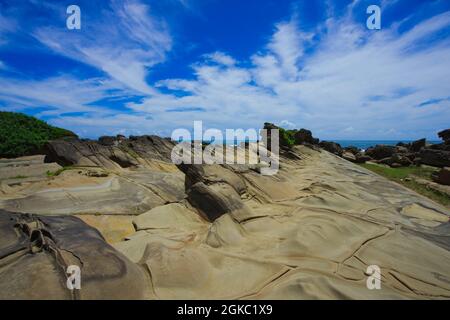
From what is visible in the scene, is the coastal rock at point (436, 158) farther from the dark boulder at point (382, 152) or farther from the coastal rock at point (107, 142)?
the coastal rock at point (107, 142)

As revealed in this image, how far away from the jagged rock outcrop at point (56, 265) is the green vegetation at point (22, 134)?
61.7 ft

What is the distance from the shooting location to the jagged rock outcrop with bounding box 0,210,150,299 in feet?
11.1

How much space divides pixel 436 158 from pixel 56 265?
30.8 meters

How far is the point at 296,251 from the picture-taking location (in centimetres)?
519

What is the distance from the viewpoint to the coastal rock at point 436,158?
971 inches

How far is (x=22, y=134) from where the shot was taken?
2180cm

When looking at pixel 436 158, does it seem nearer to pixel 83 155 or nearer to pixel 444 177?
pixel 444 177

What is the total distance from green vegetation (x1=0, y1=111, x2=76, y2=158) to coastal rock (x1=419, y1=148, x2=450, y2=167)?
32.9m

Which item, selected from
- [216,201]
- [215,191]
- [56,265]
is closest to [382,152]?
[215,191]

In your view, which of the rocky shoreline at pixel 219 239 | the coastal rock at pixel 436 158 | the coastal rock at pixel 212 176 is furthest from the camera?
the coastal rock at pixel 436 158

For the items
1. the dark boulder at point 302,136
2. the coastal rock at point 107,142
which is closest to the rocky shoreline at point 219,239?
the coastal rock at point 107,142

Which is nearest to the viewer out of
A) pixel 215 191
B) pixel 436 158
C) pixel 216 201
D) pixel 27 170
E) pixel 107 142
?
pixel 216 201

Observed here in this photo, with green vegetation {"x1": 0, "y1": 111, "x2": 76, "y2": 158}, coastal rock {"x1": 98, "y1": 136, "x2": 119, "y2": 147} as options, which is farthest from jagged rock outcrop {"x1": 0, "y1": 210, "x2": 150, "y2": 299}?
coastal rock {"x1": 98, "y1": 136, "x2": 119, "y2": 147}
